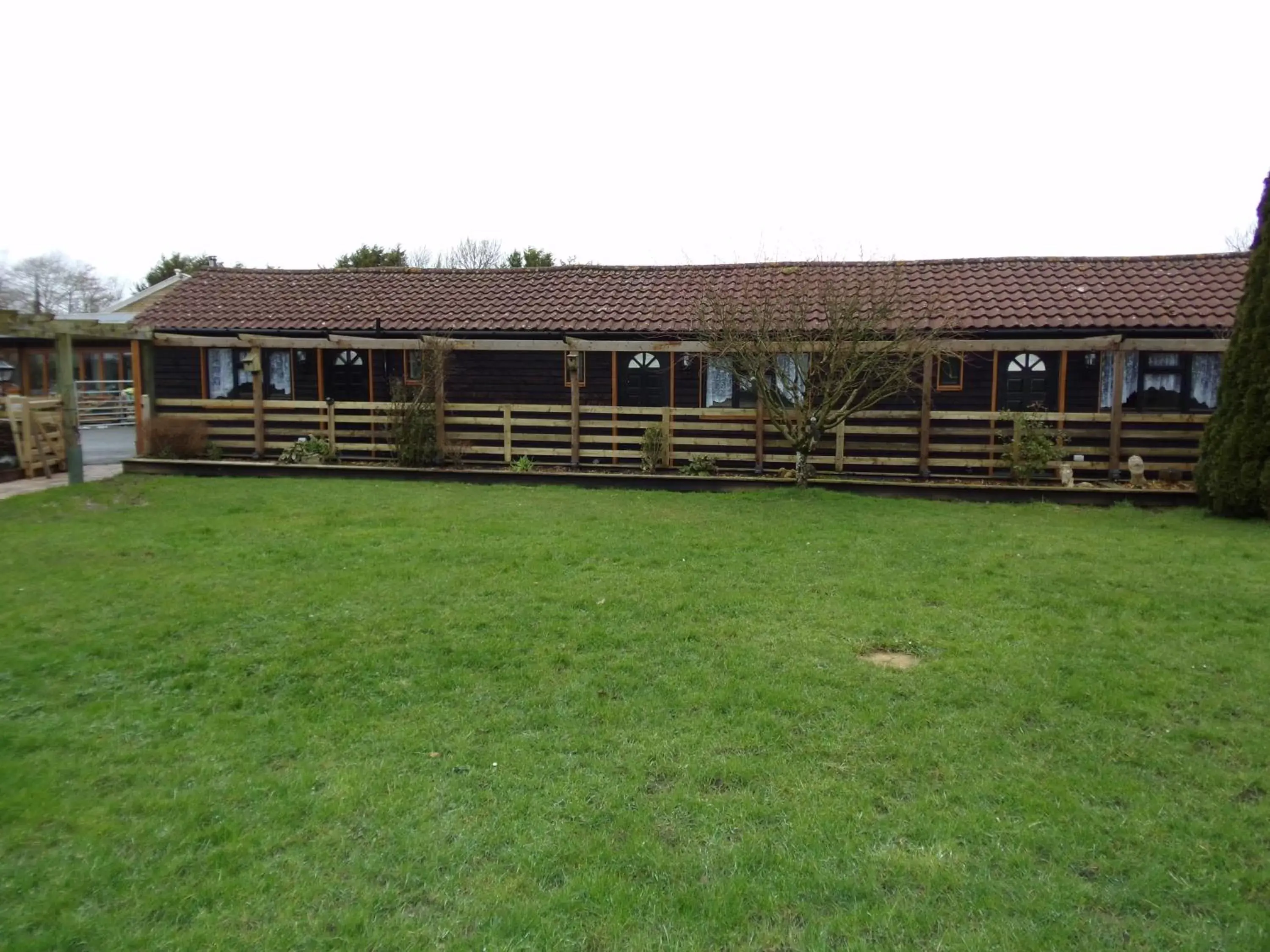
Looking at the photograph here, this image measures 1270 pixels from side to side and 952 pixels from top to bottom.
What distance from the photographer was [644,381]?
52.5 feet

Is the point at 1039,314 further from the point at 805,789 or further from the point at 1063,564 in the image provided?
the point at 805,789

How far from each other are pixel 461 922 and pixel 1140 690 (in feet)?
12.7

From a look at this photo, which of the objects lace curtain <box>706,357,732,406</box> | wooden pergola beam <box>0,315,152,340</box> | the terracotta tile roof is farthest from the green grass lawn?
lace curtain <box>706,357,732,406</box>

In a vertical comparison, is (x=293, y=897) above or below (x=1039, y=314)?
below

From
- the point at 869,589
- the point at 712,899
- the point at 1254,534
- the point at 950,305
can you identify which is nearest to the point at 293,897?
the point at 712,899

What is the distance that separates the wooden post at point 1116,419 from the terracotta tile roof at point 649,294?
4.10 ft

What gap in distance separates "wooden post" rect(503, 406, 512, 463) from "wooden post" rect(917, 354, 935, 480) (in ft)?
21.6

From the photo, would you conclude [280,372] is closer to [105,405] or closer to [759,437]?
[759,437]

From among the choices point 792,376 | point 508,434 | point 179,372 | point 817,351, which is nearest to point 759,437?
point 792,376

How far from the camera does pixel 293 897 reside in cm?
301

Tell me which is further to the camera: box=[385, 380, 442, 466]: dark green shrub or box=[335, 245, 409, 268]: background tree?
box=[335, 245, 409, 268]: background tree

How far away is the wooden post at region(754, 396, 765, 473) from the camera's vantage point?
13.8 m

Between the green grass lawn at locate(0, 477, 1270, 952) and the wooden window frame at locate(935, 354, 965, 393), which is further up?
the wooden window frame at locate(935, 354, 965, 393)

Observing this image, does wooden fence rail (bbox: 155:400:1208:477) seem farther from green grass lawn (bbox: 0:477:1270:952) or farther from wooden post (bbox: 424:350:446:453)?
green grass lawn (bbox: 0:477:1270:952)
